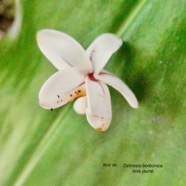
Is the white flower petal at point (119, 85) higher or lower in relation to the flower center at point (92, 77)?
lower

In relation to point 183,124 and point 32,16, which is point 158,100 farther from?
point 32,16

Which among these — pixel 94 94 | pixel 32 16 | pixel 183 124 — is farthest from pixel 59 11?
pixel 183 124
